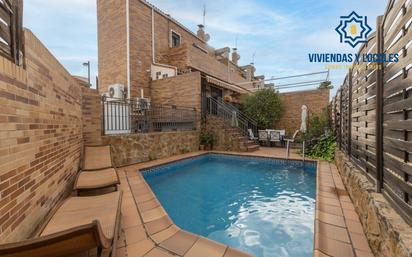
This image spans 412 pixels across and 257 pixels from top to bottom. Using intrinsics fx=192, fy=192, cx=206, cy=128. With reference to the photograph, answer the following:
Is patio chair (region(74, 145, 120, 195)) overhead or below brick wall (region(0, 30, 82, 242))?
below

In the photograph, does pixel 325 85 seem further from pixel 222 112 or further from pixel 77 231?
pixel 77 231

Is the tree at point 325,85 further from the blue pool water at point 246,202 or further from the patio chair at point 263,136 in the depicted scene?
the blue pool water at point 246,202

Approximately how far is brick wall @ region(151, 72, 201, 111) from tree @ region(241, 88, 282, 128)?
4753 mm

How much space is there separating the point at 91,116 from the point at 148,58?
33.2 feet

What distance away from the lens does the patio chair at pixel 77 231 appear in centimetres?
163

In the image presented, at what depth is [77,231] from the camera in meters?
1.77

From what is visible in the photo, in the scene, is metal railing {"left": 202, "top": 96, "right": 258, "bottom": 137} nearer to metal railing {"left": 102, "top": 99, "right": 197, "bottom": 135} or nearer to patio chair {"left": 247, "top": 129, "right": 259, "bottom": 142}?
patio chair {"left": 247, "top": 129, "right": 259, "bottom": 142}

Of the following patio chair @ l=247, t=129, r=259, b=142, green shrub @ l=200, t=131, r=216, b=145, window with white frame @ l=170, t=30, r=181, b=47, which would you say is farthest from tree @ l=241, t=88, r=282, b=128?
window with white frame @ l=170, t=30, r=181, b=47

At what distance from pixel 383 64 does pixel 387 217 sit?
84.6 inches

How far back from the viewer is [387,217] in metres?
2.32

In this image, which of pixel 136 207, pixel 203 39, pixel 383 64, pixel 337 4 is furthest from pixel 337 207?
pixel 203 39

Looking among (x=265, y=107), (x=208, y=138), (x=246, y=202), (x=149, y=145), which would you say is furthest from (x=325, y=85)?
(x=149, y=145)

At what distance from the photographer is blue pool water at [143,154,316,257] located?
12.4ft

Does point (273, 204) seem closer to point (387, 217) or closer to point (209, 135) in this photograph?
point (387, 217)
